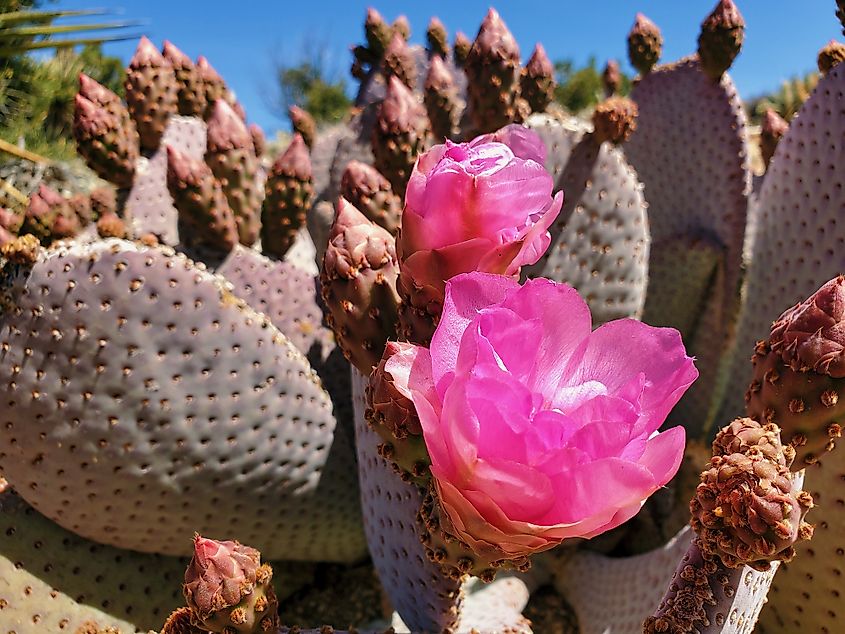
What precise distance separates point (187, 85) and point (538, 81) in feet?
4.55

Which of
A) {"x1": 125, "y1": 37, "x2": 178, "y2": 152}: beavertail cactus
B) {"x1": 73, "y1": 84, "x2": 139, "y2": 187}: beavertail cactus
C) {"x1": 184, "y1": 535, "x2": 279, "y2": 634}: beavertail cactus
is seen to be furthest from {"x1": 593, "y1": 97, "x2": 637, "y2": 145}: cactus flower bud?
{"x1": 125, "y1": 37, "x2": 178, "y2": 152}: beavertail cactus

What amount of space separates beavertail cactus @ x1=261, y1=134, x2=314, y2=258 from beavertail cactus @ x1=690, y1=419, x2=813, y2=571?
1251mm

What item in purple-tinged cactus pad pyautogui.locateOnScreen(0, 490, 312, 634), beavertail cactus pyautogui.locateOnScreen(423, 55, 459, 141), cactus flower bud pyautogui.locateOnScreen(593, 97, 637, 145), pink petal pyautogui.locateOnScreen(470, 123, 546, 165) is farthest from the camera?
beavertail cactus pyautogui.locateOnScreen(423, 55, 459, 141)

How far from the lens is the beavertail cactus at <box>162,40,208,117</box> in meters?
2.33

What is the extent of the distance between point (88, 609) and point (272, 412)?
525mm

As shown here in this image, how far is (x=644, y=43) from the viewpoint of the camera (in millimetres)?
2410

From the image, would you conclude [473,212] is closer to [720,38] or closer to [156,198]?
[156,198]

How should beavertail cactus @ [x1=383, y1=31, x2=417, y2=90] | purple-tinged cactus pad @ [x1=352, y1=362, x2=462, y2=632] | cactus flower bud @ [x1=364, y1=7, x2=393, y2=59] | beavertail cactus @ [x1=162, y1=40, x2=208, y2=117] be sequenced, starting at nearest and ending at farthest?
purple-tinged cactus pad @ [x1=352, y1=362, x2=462, y2=632], beavertail cactus @ [x1=162, y1=40, x2=208, y2=117], beavertail cactus @ [x1=383, y1=31, x2=417, y2=90], cactus flower bud @ [x1=364, y1=7, x2=393, y2=59]

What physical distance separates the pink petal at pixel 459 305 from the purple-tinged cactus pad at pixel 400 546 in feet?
1.53

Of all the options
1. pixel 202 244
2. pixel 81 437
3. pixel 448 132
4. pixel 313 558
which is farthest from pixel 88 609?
pixel 448 132

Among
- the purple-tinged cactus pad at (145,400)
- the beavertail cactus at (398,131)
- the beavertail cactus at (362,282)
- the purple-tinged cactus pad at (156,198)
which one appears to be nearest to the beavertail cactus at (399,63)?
the purple-tinged cactus pad at (156,198)

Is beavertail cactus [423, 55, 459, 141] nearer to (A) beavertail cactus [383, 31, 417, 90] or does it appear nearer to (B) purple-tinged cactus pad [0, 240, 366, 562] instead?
(A) beavertail cactus [383, 31, 417, 90]

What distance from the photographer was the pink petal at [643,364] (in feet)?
1.67

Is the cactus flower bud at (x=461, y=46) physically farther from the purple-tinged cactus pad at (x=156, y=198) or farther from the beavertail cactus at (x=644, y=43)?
the purple-tinged cactus pad at (x=156, y=198)
